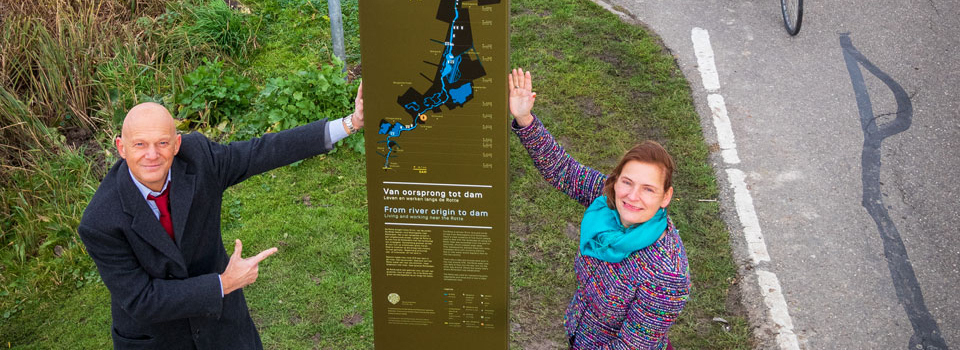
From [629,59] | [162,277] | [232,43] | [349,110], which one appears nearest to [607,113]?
[629,59]

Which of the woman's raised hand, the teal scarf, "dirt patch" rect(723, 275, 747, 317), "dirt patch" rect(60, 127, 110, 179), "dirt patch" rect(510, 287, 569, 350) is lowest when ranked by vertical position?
"dirt patch" rect(510, 287, 569, 350)

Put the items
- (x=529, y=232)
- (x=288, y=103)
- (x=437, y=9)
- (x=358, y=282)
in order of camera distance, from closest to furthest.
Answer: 1. (x=437, y=9)
2. (x=358, y=282)
3. (x=529, y=232)
4. (x=288, y=103)

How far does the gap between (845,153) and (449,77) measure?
4894 mm

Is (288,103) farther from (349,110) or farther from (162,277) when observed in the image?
(162,277)

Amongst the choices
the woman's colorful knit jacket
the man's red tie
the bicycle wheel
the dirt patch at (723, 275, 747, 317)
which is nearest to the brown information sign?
the woman's colorful knit jacket

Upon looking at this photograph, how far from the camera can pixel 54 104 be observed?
796 cm

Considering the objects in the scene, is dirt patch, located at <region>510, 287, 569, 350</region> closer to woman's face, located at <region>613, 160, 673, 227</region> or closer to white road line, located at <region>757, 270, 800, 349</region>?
white road line, located at <region>757, 270, 800, 349</region>

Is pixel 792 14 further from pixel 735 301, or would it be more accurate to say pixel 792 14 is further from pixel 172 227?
pixel 172 227

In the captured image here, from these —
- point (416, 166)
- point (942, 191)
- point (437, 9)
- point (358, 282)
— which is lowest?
point (358, 282)

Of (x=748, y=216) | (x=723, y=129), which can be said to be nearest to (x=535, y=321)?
(x=748, y=216)

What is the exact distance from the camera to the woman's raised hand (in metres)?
3.66

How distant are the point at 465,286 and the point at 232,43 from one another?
223 inches

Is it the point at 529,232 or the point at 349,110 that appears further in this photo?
the point at 349,110

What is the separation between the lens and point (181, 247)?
3.51 m
